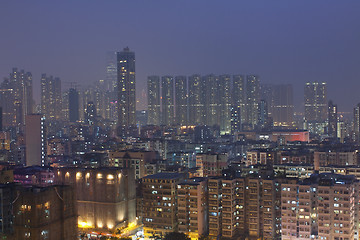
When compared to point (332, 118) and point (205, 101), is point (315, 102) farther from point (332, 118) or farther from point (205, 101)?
point (205, 101)

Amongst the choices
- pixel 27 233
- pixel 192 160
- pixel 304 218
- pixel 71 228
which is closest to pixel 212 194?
pixel 304 218

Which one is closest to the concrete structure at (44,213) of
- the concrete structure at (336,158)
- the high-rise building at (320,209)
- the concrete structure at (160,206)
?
the concrete structure at (160,206)

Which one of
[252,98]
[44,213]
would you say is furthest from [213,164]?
[252,98]

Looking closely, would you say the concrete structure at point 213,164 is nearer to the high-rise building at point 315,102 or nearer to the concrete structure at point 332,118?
the concrete structure at point 332,118

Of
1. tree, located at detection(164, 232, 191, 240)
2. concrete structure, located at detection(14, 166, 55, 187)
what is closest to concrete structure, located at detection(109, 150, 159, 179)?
concrete structure, located at detection(14, 166, 55, 187)

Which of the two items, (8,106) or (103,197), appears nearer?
(103,197)

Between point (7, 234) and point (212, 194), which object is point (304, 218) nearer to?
point (212, 194)

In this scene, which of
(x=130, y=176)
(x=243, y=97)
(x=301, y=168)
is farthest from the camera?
(x=243, y=97)
